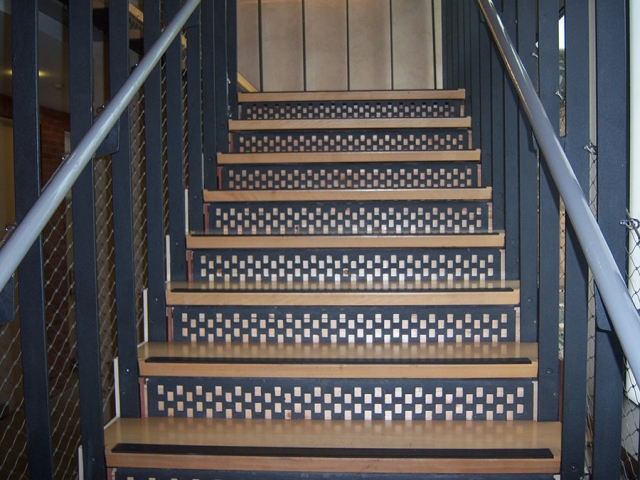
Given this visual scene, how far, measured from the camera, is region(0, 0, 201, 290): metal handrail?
3.63 ft

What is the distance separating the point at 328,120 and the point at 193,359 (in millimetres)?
1626

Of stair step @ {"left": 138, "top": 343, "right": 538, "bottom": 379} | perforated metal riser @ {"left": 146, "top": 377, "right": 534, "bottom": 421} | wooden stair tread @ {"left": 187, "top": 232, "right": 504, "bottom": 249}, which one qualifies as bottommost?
perforated metal riser @ {"left": 146, "top": 377, "right": 534, "bottom": 421}

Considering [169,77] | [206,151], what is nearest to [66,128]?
[206,151]

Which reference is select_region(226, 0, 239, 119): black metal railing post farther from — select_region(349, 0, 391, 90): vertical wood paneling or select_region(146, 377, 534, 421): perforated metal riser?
select_region(349, 0, 391, 90): vertical wood paneling

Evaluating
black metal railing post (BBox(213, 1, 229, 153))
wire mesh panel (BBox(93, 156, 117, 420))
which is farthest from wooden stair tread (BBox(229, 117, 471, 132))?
wire mesh panel (BBox(93, 156, 117, 420))

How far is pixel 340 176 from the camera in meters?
2.86

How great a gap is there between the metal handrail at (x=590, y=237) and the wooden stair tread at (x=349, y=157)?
1413mm

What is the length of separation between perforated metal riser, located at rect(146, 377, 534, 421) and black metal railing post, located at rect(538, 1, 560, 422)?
0.17ft

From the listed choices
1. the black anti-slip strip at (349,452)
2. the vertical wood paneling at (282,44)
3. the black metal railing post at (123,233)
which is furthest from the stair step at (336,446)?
the vertical wood paneling at (282,44)

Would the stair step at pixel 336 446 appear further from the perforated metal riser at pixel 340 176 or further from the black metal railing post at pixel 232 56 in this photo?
the black metal railing post at pixel 232 56

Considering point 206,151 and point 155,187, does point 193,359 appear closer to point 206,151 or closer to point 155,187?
point 155,187

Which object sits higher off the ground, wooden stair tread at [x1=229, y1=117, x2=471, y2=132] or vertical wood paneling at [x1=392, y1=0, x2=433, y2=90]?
vertical wood paneling at [x1=392, y1=0, x2=433, y2=90]

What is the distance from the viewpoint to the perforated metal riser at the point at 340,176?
2.85 meters

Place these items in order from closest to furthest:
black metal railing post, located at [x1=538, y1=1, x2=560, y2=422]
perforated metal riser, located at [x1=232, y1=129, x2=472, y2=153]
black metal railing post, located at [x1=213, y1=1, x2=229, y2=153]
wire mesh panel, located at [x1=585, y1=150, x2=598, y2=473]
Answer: wire mesh panel, located at [x1=585, y1=150, x2=598, y2=473], black metal railing post, located at [x1=538, y1=1, x2=560, y2=422], black metal railing post, located at [x1=213, y1=1, x2=229, y2=153], perforated metal riser, located at [x1=232, y1=129, x2=472, y2=153]
